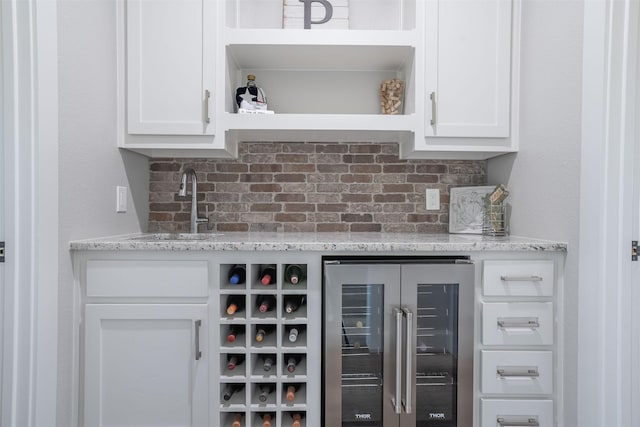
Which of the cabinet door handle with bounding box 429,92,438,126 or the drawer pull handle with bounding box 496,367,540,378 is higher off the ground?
the cabinet door handle with bounding box 429,92,438,126

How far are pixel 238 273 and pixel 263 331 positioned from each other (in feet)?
0.83

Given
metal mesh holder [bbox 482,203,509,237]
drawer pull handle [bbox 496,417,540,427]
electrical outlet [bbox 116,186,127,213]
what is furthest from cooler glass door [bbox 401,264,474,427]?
electrical outlet [bbox 116,186,127,213]

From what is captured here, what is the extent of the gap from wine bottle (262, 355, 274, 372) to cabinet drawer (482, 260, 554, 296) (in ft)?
2.94

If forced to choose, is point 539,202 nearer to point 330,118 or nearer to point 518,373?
point 518,373

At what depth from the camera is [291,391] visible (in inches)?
57.6

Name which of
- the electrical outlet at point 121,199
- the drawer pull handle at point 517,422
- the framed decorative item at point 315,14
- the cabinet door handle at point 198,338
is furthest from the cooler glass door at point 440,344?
→ the electrical outlet at point 121,199

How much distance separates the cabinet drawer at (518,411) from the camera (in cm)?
150

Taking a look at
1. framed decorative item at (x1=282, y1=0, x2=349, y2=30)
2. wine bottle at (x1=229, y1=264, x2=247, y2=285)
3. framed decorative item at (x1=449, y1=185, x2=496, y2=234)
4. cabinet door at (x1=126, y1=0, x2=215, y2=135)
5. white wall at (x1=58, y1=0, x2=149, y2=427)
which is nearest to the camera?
white wall at (x1=58, y1=0, x2=149, y2=427)

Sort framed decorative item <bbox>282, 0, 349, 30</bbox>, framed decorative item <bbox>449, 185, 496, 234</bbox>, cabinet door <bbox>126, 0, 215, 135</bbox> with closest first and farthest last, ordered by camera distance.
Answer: cabinet door <bbox>126, 0, 215, 135</bbox>
framed decorative item <bbox>282, 0, 349, 30</bbox>
framed decorative item <bbox>449, 185, 496, 234</bbox>

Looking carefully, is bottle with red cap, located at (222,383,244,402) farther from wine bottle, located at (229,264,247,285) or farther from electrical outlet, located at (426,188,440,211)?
electrical outlet, located at (426,188,440,211)

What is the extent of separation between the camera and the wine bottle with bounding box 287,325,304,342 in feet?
4.83

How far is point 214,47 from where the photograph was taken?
174 cm

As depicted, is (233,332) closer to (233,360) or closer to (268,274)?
(233,360)

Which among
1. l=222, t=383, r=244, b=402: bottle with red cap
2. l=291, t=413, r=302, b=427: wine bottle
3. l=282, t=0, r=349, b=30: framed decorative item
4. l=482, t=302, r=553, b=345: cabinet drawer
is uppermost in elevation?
l=282, t=0, r=349, b=30: framed decorative item
